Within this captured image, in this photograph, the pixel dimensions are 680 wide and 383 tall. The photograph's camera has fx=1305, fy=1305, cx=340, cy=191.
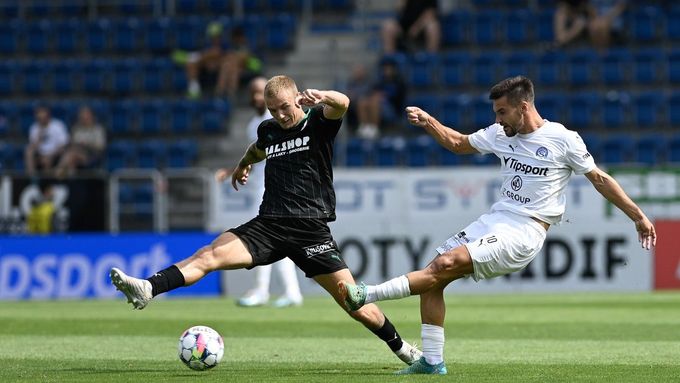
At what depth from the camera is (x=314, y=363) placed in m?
10.1

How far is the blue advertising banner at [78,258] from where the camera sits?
20516mm

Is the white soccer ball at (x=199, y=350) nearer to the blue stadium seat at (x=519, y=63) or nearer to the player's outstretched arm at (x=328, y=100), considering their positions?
the player's outstretched arm at (x=328, y=100)

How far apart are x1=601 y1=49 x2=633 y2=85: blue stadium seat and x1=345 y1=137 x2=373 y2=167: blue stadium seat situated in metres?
4.95

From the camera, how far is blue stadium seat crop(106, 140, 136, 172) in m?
25.1

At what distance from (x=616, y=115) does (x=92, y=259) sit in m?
10.3

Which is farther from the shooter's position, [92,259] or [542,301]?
[92,259]

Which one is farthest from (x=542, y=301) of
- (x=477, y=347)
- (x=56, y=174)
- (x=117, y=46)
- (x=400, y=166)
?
(x=117, y=46)

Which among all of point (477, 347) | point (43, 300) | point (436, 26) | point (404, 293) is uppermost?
point (436, 26)

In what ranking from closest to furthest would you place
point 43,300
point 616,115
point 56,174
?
point 43,300 → point 56,174 → point 616,115

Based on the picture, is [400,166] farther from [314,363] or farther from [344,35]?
[314,363]

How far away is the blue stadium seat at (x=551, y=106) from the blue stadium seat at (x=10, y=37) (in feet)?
→ 38.5

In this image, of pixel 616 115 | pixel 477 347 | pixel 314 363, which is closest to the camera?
pixel 314 363

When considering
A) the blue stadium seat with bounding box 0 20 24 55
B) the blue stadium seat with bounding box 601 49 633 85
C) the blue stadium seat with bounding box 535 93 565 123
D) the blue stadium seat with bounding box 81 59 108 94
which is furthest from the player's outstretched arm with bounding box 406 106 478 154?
the blue stadium seat with bounding box 0 20 24 55

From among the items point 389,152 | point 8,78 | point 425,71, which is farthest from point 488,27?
A: point 8,78
